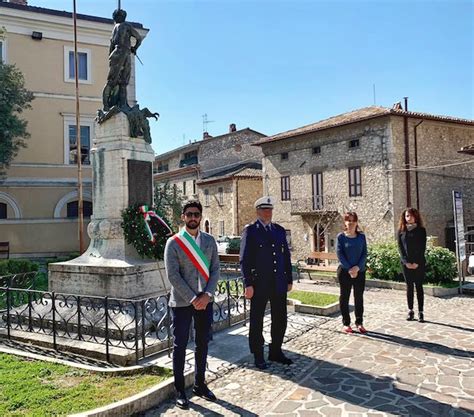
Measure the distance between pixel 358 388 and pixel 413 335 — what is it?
2563 mm

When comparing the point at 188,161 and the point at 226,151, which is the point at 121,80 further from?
the point at 188,161

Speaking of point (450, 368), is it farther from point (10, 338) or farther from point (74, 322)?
point (10, 338)

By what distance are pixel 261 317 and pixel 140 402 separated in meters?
1.90

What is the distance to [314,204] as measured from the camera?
26719 millimetres

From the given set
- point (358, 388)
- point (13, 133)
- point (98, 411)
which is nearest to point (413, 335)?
point (358, 388)

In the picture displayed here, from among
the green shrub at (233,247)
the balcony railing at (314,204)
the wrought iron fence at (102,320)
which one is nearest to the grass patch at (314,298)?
the wrought iron fence at (102,320)

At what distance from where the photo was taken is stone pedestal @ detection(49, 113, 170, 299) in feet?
25.4

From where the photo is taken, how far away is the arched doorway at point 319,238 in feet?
88.3

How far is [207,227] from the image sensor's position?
37.6 metres

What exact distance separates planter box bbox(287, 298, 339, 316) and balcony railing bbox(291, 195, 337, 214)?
16.9 m

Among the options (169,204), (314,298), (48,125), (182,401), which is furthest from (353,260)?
(169,204)

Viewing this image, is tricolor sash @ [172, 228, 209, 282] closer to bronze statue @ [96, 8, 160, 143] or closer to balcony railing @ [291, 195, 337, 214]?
bronze statue @ [96, 8, 160, 143]

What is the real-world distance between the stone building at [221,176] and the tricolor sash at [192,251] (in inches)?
1084

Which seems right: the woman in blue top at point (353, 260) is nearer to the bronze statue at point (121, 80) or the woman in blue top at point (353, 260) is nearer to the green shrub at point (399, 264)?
the bronze statue at point (121, 80)
